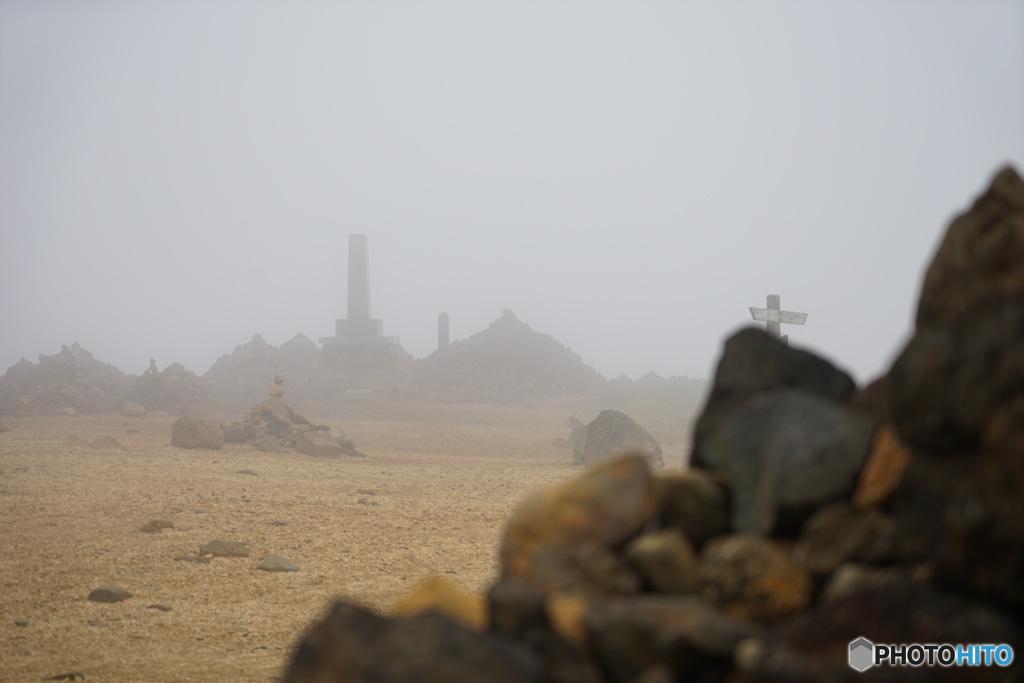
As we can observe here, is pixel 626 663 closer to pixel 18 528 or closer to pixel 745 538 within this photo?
pixel 745 538

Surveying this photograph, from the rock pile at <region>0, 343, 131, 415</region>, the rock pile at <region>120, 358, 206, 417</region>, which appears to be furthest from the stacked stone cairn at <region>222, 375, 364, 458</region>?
the rock pile at <region>0, 343, 131, 415</region>

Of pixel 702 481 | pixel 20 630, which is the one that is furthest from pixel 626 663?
pixel 20 630

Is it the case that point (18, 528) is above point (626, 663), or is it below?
below

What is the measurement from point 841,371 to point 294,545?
904cm

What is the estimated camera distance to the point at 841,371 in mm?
3047

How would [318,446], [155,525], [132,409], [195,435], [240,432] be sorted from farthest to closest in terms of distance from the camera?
1. [132,409]
2. [240,432]
3. [318,446]
4. [195,435]
5. [155,525]

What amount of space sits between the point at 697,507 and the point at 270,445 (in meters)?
20.0

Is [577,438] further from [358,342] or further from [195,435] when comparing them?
[358,342]

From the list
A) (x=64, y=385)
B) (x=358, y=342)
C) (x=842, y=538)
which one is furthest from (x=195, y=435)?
(x=842, y=538)

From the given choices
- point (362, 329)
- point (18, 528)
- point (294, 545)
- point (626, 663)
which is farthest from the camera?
point (362, 329)

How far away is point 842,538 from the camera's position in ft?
7.80

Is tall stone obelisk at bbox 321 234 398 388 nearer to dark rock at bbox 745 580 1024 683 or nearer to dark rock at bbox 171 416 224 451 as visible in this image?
dark rock at bbox 171 416 224 451

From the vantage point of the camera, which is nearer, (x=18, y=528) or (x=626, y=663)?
(x=626, y=663)

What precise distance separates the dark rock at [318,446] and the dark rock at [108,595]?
12.6 metres
